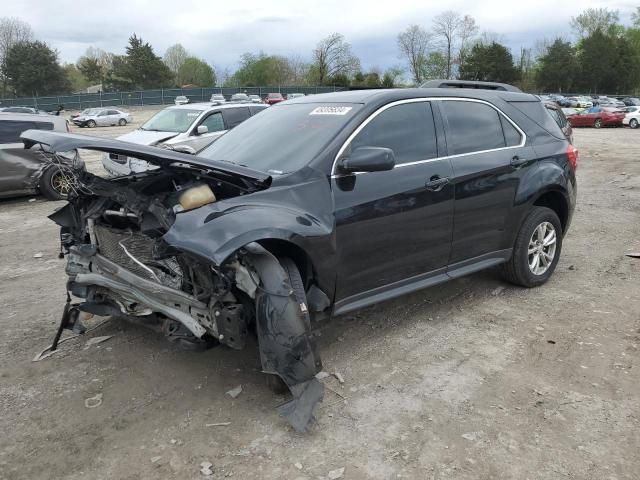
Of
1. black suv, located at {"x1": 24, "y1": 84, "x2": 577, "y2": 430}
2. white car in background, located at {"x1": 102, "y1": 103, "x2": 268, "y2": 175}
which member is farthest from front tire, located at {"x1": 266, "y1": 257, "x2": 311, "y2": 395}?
white car in background, located at {"x1": 102, "y1": 103, "x2": 268, "y2": 175}

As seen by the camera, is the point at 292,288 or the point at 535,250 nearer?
the point at 292,288

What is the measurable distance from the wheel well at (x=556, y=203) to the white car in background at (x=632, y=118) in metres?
32.1

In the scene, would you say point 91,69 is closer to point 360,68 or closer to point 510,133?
point 360,68

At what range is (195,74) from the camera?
94000 millimetres

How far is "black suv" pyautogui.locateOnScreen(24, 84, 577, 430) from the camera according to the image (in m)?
3.18

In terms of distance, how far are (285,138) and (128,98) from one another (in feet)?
197

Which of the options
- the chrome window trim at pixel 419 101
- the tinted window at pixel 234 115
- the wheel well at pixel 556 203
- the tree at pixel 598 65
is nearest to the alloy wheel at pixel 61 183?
the chrome window trim at pixel 419 101

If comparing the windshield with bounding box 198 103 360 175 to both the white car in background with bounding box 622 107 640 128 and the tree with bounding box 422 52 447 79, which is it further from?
the tree with bounding box 422 52 447 79

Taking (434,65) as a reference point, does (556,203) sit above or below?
below

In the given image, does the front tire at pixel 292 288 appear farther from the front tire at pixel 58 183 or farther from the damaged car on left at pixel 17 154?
the damaged car on left at pixel 17 154

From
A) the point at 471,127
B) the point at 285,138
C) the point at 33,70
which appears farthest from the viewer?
the point at 33,70

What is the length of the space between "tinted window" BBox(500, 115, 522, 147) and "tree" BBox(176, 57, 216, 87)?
302 ft

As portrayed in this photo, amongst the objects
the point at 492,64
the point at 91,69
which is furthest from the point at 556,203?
the point at 91,69

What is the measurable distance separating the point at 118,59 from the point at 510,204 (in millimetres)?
83055
